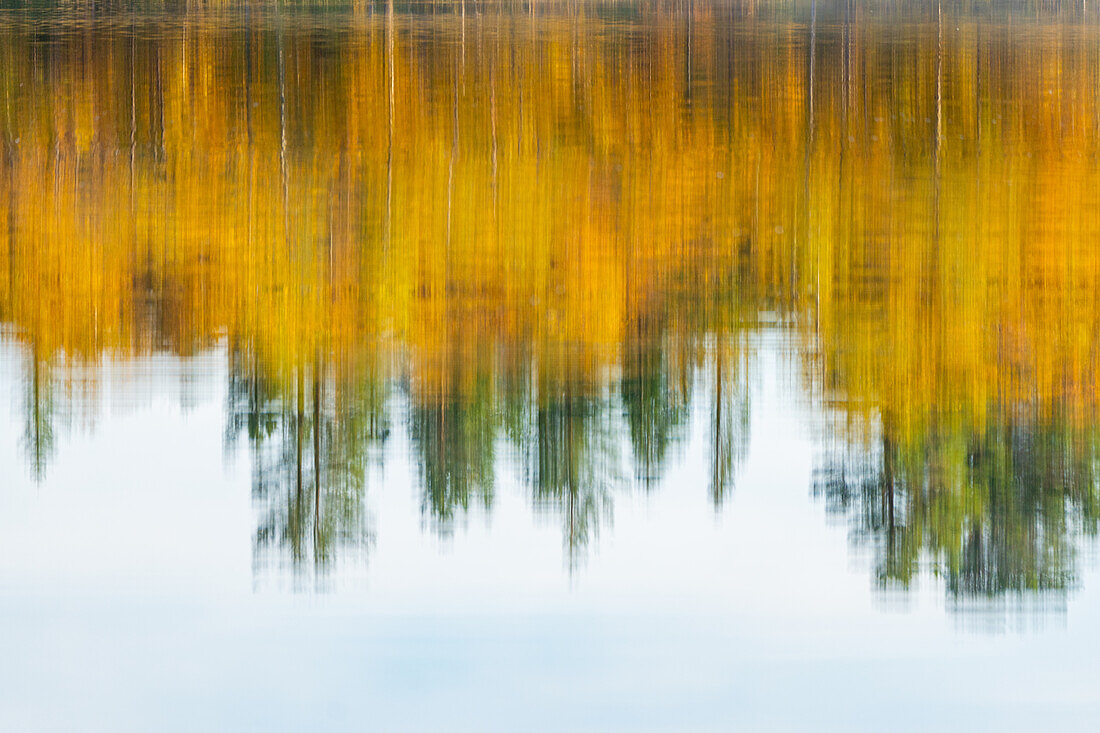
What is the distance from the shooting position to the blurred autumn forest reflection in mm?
9320

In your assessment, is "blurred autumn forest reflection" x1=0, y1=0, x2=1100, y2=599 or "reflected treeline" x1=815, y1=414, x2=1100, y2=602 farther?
"blurred autumn forest reflection" x1=0, y1=0, x2=1100, y2=599

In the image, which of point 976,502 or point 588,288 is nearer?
point 976,502

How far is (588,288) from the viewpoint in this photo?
477 inches

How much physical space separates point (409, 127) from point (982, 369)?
39.5ft

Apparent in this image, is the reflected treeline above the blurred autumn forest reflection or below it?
below

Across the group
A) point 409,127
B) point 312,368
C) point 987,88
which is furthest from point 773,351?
point 987,88

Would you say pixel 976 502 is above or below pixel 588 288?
below

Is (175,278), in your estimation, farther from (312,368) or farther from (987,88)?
(987,88)

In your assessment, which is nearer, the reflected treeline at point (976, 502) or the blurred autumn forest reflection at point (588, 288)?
the reflected treeline at point (976, 502)

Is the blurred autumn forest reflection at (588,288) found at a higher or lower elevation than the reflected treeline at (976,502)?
higher

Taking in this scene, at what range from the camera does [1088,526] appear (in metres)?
8.94

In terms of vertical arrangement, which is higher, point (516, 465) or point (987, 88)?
point (987, 88)

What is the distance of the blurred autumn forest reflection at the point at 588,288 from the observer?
9.32 meters

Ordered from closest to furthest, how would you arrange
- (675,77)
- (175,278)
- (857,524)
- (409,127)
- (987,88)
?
(857,524)
(175,278)
(409,127)
(987,88)
(675,77)
